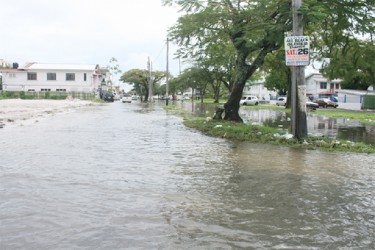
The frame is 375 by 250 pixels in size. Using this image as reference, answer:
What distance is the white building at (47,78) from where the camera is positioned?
253ft

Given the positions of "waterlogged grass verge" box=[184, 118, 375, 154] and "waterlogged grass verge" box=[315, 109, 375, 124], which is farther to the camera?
"waterlogged grass verge" box=[315, 109, 375, 124]

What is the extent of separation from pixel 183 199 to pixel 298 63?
848 centimetres

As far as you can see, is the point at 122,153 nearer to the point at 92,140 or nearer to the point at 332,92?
the point at 92,140

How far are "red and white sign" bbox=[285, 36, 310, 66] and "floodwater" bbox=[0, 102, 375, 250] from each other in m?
3.39

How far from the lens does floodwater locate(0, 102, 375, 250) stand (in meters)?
4.81

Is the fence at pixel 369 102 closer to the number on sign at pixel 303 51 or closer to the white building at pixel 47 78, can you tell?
the number on sign at pixel 303 51

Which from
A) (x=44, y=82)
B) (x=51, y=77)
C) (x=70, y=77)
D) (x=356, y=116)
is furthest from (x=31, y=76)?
(x=356, y=116)

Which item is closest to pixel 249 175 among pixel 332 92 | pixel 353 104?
pixel 353 104

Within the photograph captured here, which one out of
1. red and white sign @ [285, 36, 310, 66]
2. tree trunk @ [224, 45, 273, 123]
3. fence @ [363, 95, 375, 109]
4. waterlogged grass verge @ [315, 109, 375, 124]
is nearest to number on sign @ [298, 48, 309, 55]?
red and white sign @ [285, 36, 310, 66]

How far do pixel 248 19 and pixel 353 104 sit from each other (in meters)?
41.6

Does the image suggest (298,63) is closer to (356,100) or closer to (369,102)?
(369,102)

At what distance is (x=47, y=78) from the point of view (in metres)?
78.2

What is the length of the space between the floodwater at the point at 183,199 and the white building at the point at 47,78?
70.1m

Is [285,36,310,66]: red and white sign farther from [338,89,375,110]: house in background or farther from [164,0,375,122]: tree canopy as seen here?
[338,89,375,110]: house in background
